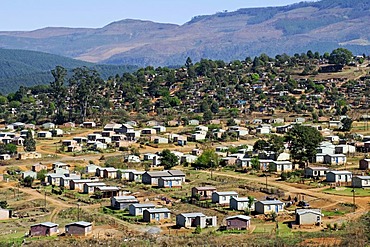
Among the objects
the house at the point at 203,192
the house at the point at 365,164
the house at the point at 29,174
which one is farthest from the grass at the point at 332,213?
the house at the point at 29,174

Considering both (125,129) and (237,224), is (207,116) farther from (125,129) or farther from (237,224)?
(237,224)

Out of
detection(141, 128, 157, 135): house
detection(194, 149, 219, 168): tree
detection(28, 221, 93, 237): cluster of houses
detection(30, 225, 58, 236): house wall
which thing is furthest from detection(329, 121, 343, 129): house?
detection(30, 225, 58, 236): house wall

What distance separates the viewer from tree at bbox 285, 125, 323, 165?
142ft

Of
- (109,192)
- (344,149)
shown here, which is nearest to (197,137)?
(344,149)

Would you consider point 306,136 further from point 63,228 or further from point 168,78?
point 168,78

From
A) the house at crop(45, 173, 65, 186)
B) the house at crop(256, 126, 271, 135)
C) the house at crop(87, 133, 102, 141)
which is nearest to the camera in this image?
the house at crop(45, 173, 65, 186)

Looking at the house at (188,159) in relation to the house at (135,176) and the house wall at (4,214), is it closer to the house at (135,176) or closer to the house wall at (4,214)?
the house at (135,176)

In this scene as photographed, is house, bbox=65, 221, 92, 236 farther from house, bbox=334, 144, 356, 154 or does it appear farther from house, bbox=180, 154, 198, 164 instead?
house, bbox=334, 144, 356, 154

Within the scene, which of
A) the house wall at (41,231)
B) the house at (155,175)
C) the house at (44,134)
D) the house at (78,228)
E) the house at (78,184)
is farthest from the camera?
the house at (44,134)

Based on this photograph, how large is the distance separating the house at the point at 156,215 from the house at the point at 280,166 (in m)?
12.7

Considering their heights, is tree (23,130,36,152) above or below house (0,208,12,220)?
above

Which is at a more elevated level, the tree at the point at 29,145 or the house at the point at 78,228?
the tree at the point at 29,145

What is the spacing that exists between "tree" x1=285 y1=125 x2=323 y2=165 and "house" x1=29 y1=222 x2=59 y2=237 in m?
18.1

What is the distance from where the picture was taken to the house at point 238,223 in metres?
29.7
